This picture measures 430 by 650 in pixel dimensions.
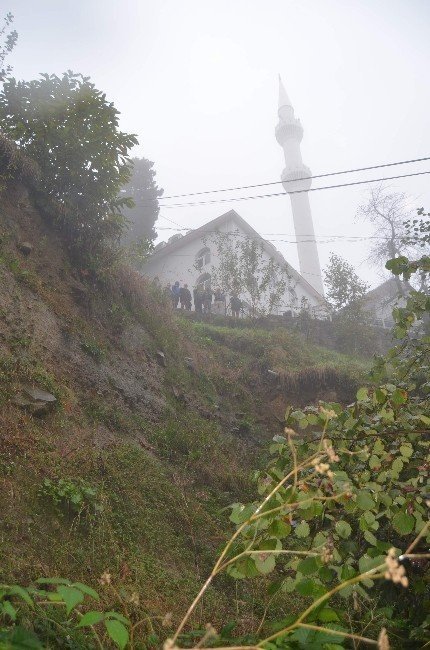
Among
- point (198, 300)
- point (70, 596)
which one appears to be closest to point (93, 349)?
point (70, 596)

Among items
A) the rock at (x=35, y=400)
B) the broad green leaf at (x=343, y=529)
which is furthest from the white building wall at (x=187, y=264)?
the broad green leaf at (x=343, y=529)

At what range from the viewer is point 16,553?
408cm

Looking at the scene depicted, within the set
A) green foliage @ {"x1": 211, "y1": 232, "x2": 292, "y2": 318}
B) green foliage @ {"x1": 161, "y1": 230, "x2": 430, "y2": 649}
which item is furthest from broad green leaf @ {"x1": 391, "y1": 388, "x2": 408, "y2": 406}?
green foliage @ {"x1": 211, "y1": 232, "x2": 292, "y2": 318}

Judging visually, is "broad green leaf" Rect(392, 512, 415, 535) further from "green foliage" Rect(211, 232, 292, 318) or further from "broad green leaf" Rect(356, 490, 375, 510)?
"green foliage" Rect(211, 232, 292, 318)

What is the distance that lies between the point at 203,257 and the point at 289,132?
28.8 metres

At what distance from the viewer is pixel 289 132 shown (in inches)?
1895

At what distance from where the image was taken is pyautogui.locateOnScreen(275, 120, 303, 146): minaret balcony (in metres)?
47.8

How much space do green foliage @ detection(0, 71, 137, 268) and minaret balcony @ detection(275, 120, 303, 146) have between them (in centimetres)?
4172

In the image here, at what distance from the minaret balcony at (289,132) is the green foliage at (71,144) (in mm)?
41722

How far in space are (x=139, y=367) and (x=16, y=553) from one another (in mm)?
6134

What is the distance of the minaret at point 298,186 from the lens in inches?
1523

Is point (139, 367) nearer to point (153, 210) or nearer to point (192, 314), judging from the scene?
point (192, 314)

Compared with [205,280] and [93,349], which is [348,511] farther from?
[205,280]

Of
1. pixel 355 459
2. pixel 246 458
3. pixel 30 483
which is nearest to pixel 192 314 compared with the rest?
pixel 246 458
